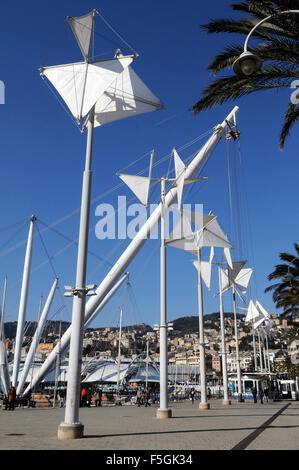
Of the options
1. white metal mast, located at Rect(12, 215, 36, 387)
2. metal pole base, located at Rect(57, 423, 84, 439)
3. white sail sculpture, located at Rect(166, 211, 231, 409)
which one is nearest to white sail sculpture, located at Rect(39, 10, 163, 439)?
metal pole base, located at Rect(57, 423, 84, 439)

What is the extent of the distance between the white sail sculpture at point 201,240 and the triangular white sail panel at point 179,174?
138 inches

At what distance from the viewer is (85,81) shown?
1373cm

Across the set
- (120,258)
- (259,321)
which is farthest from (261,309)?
(120,258)

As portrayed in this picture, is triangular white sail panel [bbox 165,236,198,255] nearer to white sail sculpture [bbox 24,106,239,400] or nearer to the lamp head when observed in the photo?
white sail sculpture [bbox 24,106,239,400]

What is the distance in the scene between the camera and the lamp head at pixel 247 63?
8.56 meters

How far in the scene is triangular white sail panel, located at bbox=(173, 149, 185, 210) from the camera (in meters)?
20.9

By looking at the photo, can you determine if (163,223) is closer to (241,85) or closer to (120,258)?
(120,258)

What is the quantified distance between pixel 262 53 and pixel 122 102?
197 inches

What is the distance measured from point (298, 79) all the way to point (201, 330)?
16.4 m

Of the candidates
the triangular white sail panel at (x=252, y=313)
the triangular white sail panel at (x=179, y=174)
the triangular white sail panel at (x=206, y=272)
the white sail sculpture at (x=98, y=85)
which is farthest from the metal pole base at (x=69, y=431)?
the triangular white sail panel at (x=252, y=313)

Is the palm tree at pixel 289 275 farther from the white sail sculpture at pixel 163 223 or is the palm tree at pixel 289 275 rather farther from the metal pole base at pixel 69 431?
the metal pole base at pixel 69 431

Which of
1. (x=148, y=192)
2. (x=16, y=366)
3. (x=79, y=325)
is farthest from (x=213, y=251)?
(x=79, y=325)

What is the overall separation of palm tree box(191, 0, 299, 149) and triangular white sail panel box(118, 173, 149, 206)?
8605 mm
